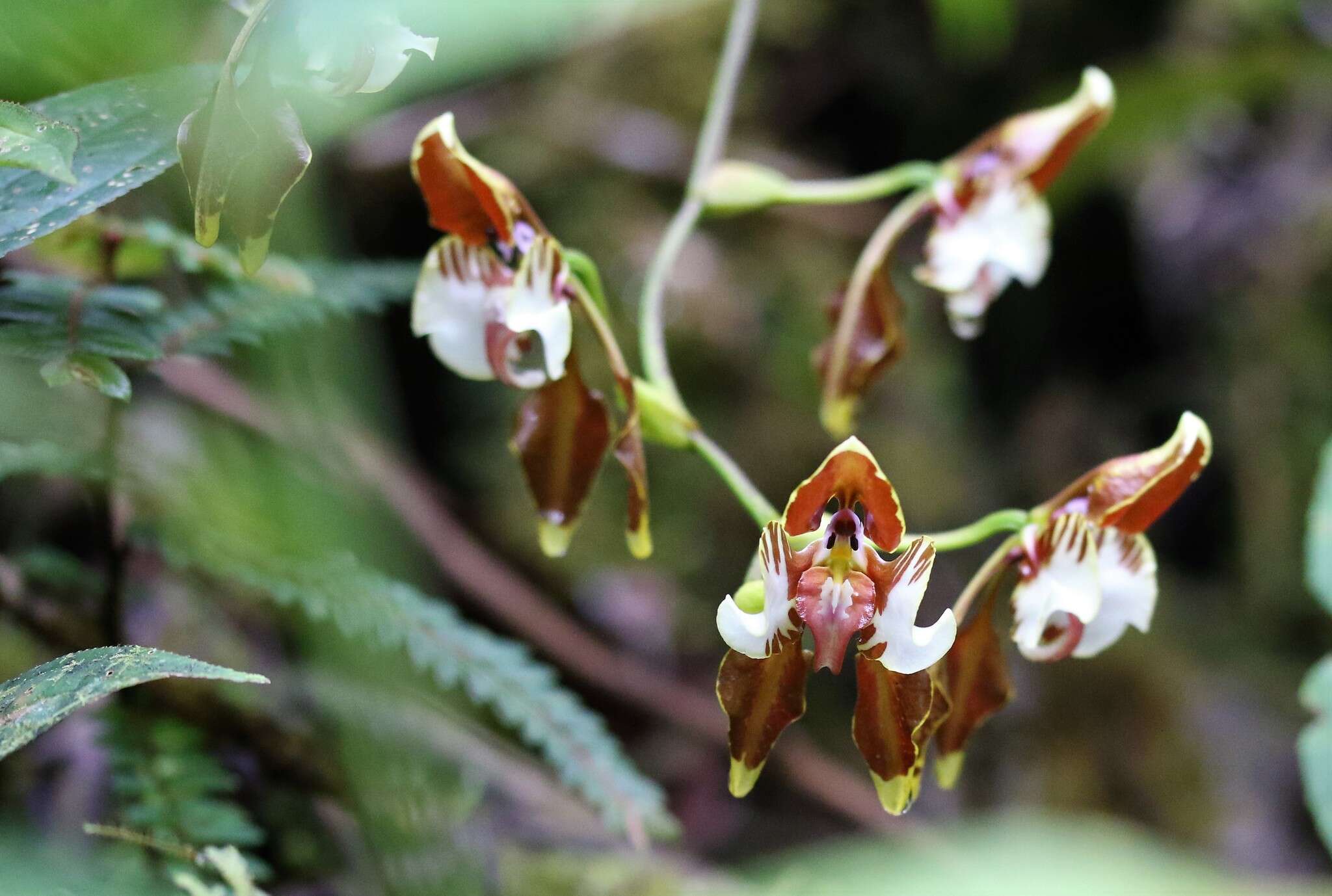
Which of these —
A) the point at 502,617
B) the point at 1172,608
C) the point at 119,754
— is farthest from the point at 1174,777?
the point at 119,754

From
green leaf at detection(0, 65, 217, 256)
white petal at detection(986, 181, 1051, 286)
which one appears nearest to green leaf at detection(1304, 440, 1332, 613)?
white petal at detection(986, 181, 1051, 286)

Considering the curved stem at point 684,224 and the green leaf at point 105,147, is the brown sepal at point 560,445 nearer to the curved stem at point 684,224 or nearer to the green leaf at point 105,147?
the curved stem at point 684,224

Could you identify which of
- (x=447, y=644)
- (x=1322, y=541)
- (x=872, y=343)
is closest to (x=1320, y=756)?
(x=1322, y=541)

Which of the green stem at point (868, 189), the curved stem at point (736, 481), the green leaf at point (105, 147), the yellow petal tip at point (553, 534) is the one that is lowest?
the yellow petal tip at point (553, 534)

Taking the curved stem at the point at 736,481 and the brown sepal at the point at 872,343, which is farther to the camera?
the brown sepal at the point at 872,343

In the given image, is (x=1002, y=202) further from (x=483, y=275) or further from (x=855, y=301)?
(x=483, y=275)

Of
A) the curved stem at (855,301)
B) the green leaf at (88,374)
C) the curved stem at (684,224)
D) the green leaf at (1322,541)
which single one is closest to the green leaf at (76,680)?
the green leaf at (88,374)

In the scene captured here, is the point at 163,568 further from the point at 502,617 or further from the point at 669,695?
the point at 669,695
